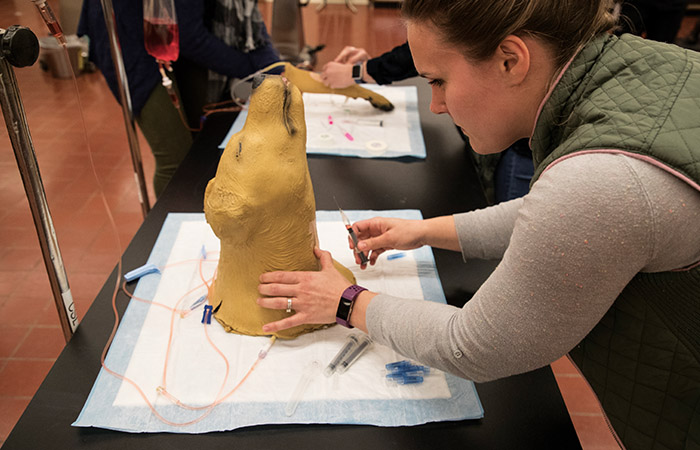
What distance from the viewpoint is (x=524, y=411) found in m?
0.89

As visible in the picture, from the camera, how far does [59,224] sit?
2498mm

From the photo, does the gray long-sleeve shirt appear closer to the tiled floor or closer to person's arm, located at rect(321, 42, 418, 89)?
the tiled floor

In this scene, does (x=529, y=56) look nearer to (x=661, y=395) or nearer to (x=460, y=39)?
(x=460, y=39)

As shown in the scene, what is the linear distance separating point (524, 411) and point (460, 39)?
0.63m

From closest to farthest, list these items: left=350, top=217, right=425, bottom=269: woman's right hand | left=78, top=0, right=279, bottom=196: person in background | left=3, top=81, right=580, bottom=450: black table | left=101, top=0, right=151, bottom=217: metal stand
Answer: left=3, top=81, right=580, bottom=450: black table, left=350, top=217, right=425, bottom=269: woman's right hand, left=101, top=0, right=151, bottom=217: metal stand, left=78, top=0, right=279, bottom=196: person in background

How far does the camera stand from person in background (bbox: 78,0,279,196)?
1.67 m

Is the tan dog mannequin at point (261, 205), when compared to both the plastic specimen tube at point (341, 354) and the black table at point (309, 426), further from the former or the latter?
the black table at point (309, 426)

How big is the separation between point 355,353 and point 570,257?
495mm

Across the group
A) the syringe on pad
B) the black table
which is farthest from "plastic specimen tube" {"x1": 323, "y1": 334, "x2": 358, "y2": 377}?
the black table

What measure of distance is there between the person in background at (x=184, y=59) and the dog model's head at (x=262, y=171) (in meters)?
0.94

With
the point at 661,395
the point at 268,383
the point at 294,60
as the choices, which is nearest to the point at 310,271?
the point at 268,383

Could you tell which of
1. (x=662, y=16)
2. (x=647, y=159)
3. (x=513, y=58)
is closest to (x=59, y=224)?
(x=513, y=58)

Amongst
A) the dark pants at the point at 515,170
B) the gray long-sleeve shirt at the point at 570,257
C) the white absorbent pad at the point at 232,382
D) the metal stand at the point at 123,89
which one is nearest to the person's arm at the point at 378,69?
the dark pants at the point at 515,170

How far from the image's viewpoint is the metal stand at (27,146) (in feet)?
2.78
